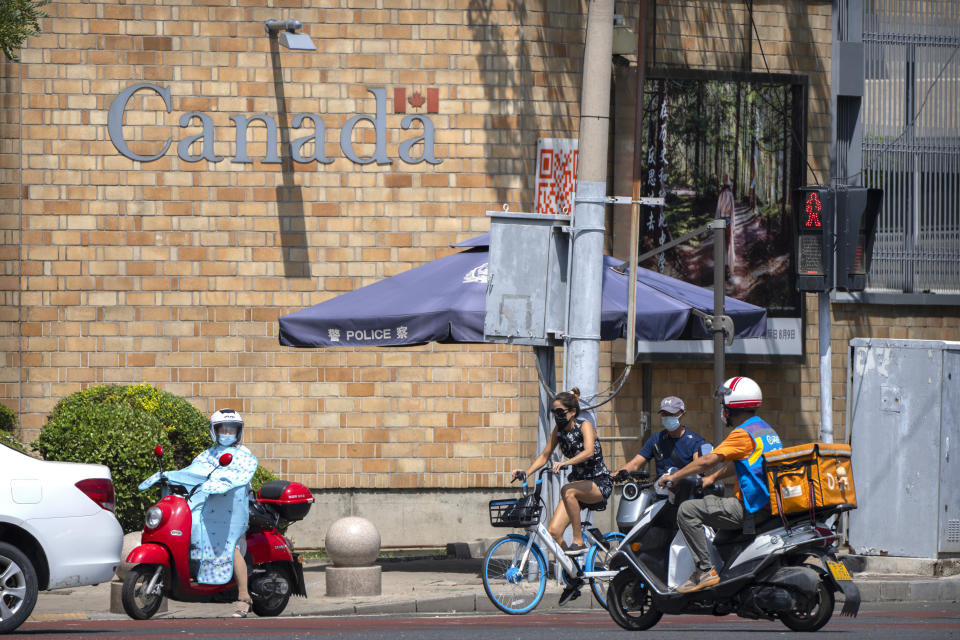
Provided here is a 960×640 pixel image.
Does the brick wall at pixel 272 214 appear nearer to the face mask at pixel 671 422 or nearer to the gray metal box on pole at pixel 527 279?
the gray metal box on pole at pixel 527 279

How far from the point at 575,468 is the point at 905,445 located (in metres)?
4.48

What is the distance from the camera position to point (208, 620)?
11.1 meters

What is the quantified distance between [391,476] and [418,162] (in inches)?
145

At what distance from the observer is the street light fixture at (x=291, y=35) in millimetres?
15922

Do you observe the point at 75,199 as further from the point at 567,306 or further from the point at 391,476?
the point at 567,306

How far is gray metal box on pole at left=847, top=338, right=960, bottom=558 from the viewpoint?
1416 cm

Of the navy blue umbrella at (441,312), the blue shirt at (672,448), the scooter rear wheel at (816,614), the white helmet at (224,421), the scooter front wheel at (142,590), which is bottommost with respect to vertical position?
the scooter front wheel at (142,590)

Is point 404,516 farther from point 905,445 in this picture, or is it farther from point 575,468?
point 905,445

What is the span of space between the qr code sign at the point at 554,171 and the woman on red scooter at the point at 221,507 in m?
6.73

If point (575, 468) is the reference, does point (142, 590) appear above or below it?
below

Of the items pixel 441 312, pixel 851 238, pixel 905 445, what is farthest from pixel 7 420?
pixel 905 445

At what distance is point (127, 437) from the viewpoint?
14195 mm

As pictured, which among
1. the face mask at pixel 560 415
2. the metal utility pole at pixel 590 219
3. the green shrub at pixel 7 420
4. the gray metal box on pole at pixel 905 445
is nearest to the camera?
the face mask at pixel 560 415

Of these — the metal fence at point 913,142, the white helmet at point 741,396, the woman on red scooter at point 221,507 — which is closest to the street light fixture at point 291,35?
the woman on red scooter at point 221,507
